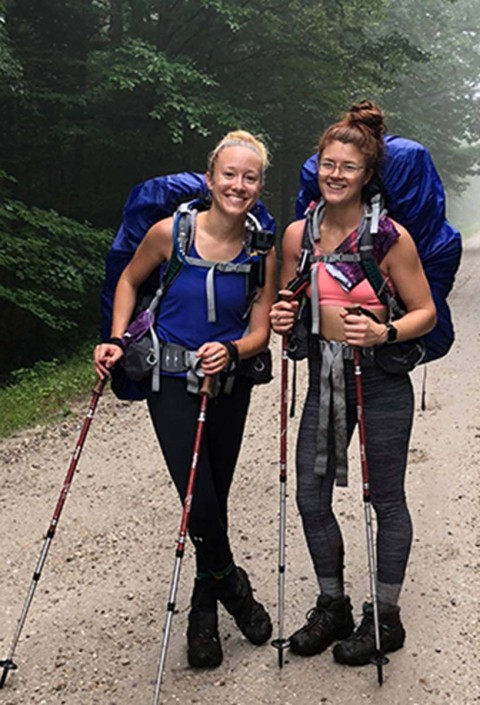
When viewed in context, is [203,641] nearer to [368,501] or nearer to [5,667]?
[5,667]

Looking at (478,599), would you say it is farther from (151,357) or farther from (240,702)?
(151,357)

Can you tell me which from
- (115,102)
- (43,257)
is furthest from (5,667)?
(115,102)

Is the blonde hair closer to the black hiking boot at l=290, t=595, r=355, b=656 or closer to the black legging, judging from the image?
the black legging

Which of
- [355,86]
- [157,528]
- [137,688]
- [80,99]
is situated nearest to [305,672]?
[137,688]

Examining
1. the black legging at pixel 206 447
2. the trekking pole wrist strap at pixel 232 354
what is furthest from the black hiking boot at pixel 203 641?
the trekking pole wrist strap at pixel 232 354

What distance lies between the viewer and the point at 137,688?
3.02 meters

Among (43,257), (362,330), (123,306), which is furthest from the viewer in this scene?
(43,257)

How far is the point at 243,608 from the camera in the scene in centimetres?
326

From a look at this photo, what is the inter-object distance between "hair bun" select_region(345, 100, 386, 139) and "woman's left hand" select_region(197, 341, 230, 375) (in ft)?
3.32

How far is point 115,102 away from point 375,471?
10.2 m

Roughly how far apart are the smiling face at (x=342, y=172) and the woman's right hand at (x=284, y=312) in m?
0.42

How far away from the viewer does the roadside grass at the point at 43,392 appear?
23.6 ft

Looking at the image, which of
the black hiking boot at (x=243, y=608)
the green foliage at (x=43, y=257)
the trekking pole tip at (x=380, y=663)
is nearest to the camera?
the trekking pole tip at (x=380, y=663)

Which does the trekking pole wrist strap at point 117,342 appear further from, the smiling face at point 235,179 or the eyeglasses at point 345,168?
the eyeglasses at point 345,168
